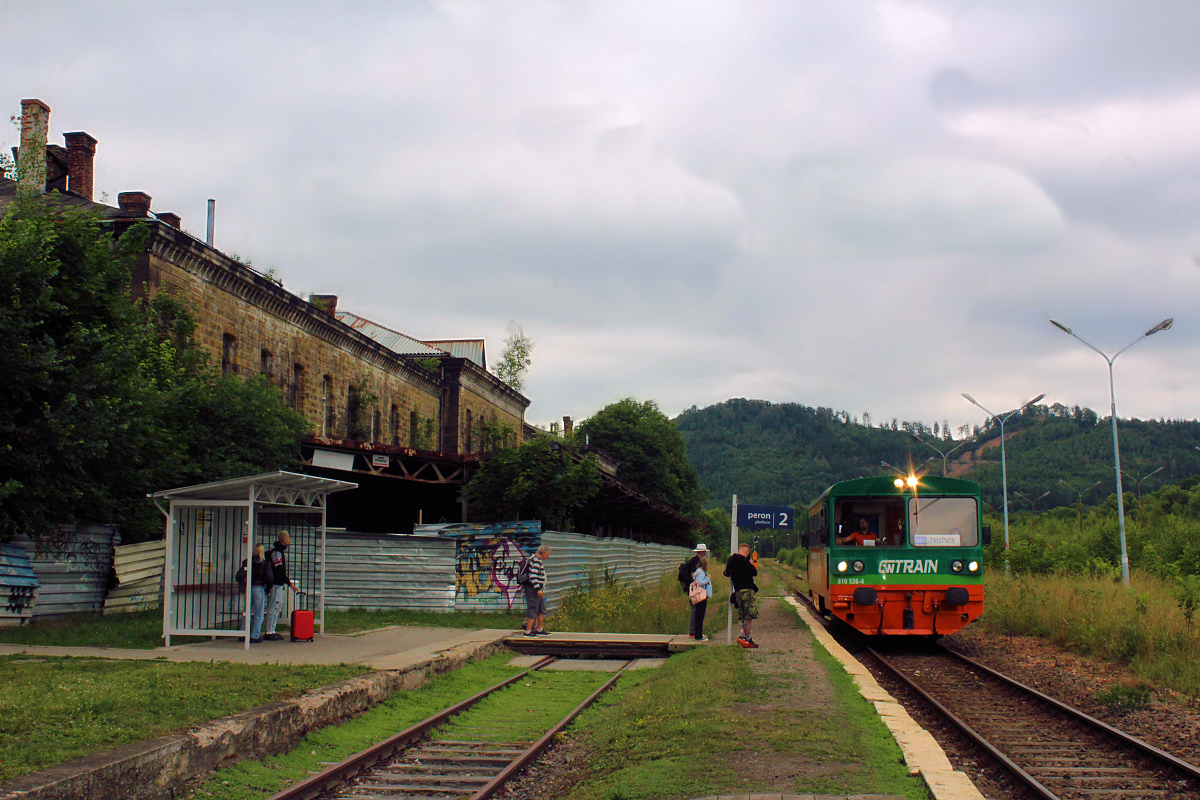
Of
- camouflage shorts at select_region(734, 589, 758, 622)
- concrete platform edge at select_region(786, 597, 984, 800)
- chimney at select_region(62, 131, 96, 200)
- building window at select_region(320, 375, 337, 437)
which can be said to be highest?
chimney at select_region(62, 131, 96, 200)

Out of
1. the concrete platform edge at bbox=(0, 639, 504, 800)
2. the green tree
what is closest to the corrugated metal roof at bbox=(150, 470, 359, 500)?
the concrete platform edge at bbox=(0, 639, 504, 800)

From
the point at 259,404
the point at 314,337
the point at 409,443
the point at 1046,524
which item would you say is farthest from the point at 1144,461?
the point at 259,404

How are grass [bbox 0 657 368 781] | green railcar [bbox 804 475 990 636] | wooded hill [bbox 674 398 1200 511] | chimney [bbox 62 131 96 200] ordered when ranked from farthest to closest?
wooded hill [bbox 674 398 1200 511], chimney [bbox 62 131 96 200], green railcar [bbox 804 475 990 636], grass [bbox 0 657 368 781]

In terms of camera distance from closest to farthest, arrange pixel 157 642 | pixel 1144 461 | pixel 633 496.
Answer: pixel 157 642
pixel 633 496
pixel 1144 461

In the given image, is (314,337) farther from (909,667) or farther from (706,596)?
(909,667)

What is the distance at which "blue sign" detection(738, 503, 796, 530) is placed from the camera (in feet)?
56.1

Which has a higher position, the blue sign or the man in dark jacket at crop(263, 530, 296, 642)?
the blue sign

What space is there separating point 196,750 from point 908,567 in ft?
41.0

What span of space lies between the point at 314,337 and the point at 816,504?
2024 cm

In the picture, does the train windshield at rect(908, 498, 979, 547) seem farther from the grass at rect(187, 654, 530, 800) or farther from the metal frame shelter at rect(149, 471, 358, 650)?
the metal frame shelter at rect(149, 471, 358, 650)

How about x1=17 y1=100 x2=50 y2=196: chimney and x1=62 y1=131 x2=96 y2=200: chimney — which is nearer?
x1=17 y1=100 x2=50 y2=196: chimney

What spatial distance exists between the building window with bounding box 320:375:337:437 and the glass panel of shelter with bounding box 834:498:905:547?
72.9 ft

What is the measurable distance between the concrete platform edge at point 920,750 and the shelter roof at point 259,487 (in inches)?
333

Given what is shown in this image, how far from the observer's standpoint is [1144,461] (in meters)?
118
